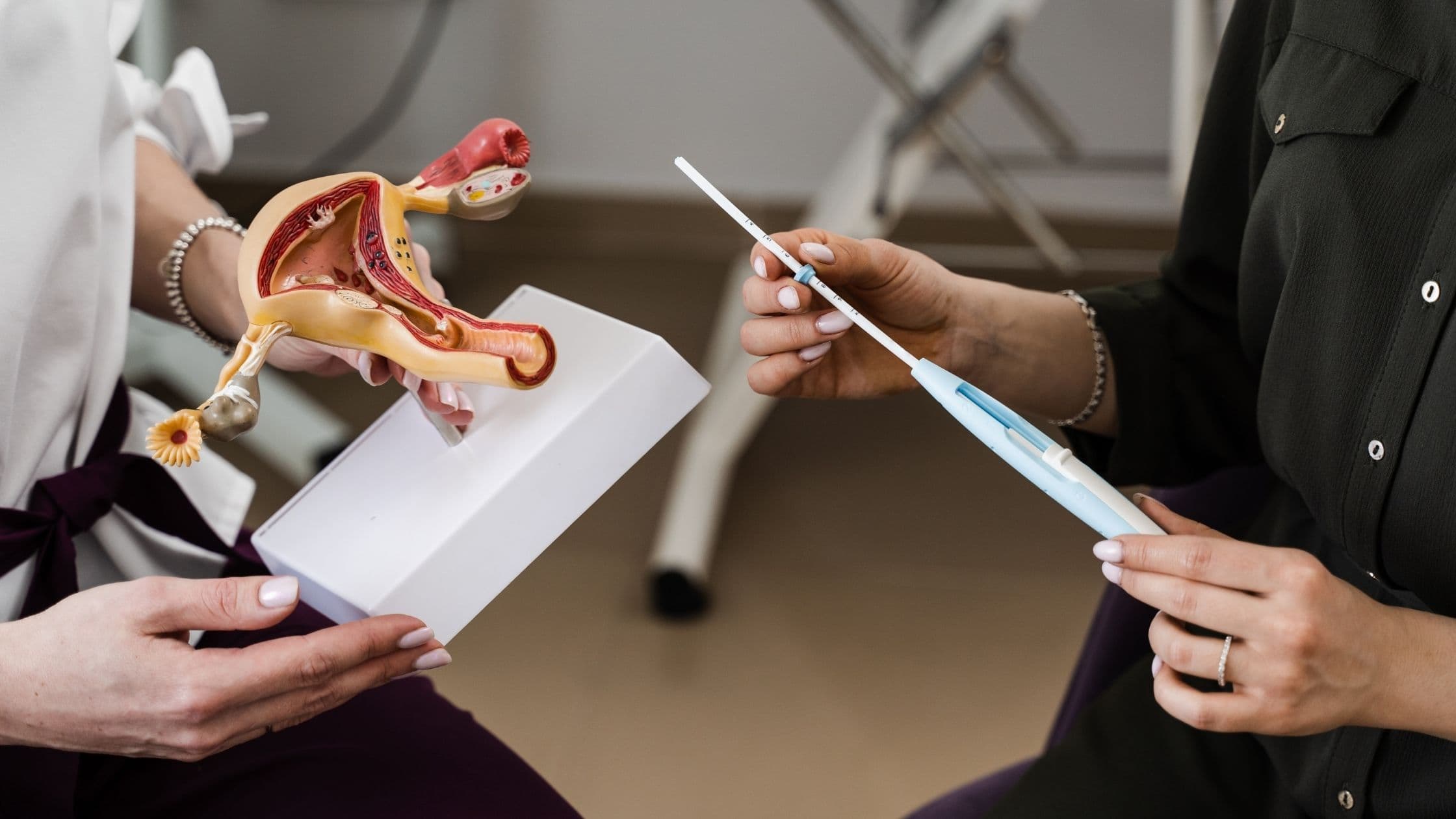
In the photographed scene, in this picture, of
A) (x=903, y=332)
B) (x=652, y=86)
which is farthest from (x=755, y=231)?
(x=652, y=86)

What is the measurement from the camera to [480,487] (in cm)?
62

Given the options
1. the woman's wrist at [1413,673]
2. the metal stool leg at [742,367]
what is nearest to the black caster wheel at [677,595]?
the metal stool leg at [742,367]

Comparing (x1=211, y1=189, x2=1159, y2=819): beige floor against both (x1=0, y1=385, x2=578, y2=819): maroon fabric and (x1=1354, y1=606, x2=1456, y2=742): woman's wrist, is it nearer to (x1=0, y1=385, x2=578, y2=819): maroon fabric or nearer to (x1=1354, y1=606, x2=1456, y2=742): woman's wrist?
(x1=0, y1=385, x2=578, y2=819): maroon fabric

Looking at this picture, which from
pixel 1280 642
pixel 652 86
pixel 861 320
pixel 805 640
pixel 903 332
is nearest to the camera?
pixel 1280 642

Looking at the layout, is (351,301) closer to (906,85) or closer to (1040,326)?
(1040,326)

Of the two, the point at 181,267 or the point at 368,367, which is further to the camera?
the point at 181,267

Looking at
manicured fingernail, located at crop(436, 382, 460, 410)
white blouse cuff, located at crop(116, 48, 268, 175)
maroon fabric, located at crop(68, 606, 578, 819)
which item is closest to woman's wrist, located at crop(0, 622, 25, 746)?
maroon fabric, located at crop(68, 606, 578, 819)

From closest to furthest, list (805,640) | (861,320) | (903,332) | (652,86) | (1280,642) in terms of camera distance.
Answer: (1280,642) → (861,320) → (903,332) → (805,640) → (652,86)

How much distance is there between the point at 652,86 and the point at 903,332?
141 cm

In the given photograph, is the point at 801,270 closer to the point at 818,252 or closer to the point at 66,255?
the point at 818,252

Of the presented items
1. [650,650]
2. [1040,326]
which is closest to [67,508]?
[1040,326]

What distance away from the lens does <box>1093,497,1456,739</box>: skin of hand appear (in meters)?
0.48

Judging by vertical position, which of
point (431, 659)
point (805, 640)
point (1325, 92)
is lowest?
point (805, 640)

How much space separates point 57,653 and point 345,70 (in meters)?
1.74
